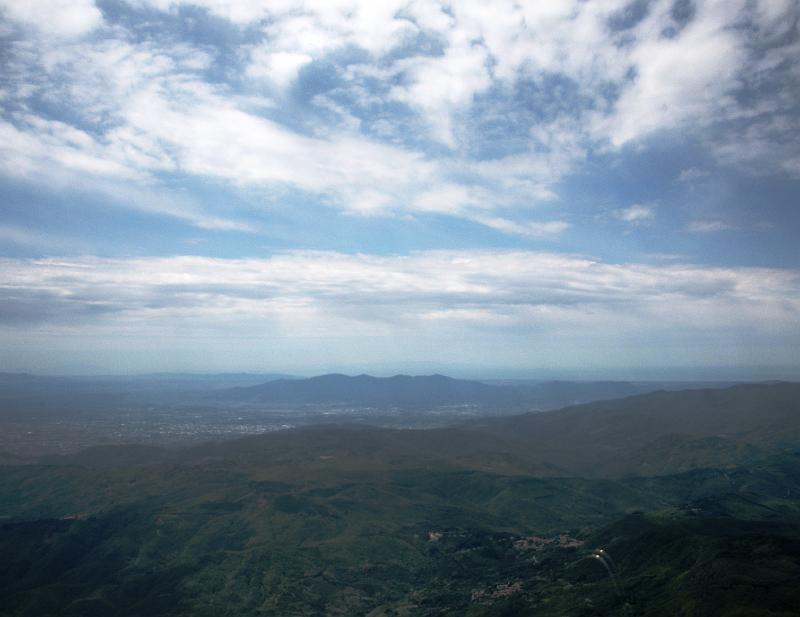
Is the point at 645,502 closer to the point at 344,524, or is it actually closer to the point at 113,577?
the point at 344,524

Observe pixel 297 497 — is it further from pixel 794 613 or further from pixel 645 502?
pixel 794 613

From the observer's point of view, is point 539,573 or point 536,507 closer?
point 539,573

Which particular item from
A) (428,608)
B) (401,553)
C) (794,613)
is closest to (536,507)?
(401,553)

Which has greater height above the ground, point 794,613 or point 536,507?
point 794,613

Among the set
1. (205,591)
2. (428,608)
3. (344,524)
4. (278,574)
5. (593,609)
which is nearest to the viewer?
(593,609)

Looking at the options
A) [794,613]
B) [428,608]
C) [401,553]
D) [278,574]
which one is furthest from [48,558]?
[794,613]

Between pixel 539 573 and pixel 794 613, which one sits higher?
pixel 794 613

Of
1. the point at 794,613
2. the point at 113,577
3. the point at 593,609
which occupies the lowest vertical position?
the point at 113,577

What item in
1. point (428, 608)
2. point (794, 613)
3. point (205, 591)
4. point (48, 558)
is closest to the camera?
point (794, 613)

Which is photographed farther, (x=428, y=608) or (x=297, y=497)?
(x=297, y=497)

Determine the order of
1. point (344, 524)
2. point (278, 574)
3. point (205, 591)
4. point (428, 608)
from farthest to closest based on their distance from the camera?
point (344, 524) → point (278, 574) → point (205, 591) → point (428, 608)
